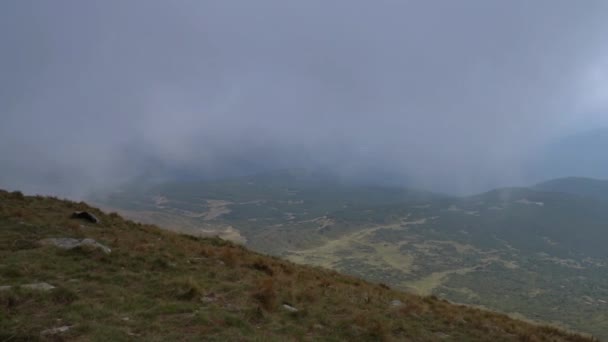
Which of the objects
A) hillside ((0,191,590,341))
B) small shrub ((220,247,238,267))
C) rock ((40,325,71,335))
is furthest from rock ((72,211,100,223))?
rock ((40,325,71,335))

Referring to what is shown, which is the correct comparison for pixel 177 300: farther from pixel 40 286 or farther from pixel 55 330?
pixel 40 286

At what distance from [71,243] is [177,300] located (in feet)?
24.1

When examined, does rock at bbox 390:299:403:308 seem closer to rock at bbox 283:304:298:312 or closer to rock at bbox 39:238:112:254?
rock at bbox 283:304:298:312

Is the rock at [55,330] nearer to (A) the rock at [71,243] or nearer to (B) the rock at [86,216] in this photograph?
(A) the rock at [71,243]

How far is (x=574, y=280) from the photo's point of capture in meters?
122

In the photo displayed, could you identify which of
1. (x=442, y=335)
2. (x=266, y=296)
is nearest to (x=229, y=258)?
(x=266, y=296)

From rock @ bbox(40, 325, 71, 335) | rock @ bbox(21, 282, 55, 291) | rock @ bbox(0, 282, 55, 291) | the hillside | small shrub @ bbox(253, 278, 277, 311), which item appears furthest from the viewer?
small shrub @ bbox(253, 278, 277, 311)

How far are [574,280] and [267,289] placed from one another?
144127 millimetres

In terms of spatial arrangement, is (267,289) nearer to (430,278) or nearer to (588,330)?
(588,330)

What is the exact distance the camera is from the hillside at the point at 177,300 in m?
9.17

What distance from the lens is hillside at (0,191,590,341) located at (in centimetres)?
917

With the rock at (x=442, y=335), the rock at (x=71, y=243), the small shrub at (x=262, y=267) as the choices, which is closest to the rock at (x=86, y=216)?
the rock at (x=71, y=243)

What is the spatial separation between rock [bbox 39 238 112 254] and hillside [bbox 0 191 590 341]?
0.22m

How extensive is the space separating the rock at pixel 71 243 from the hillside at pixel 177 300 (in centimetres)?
22
